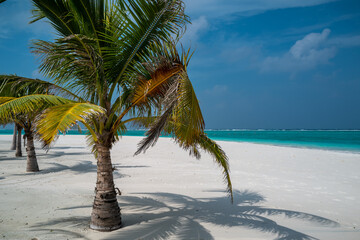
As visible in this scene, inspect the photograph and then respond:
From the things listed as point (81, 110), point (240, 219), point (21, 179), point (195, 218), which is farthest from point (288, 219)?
point (21, 179)

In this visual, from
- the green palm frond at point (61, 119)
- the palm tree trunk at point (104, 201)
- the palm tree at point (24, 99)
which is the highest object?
the palm tree at point (24, 99)

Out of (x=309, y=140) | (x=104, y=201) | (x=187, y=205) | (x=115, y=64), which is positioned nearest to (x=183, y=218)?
(x=187, y=205)

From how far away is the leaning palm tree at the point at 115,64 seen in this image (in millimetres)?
3764

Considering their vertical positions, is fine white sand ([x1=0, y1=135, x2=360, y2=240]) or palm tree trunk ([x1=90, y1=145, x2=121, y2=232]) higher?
palm tree trunk ([x1=90, y1=145, x2=121, y2=232])

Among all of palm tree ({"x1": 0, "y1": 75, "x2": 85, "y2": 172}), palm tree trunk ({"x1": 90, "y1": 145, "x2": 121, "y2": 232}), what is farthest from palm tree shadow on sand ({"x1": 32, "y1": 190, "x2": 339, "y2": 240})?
palm tree ({"x1": 0, "y1": 75, "x2": 85, "y2": 172})

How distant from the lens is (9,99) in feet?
11.6

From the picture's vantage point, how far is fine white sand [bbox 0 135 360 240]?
14.4ft

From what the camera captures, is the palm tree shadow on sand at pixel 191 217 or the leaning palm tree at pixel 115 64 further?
the palm tree shadow on sand at pixel 191 217

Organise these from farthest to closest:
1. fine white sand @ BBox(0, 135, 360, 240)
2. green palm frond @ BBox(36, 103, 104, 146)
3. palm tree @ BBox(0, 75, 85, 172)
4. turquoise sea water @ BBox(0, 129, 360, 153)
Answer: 1. turquoise sea water @ BBox(0, 129, 360, 153)
2. fine white sand @ BBox(0, 135, 360, 240)
3. palm tree @ BBox(0, 75, 85, 172)
4. green palm frond @ BBox(36, 103, 104, 146)

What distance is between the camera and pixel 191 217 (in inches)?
203

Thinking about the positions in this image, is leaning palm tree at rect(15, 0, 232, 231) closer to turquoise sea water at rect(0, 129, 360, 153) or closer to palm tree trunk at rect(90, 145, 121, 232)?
palm tree trunk at rect(90, 145, 121, 232)

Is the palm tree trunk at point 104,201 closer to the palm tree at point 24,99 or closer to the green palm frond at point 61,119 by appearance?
the palm tree at point 24,99

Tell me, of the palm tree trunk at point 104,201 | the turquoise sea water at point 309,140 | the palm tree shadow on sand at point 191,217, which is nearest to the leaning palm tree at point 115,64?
the palm tree trunk at point 104,201

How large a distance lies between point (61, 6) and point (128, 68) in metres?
1.55
